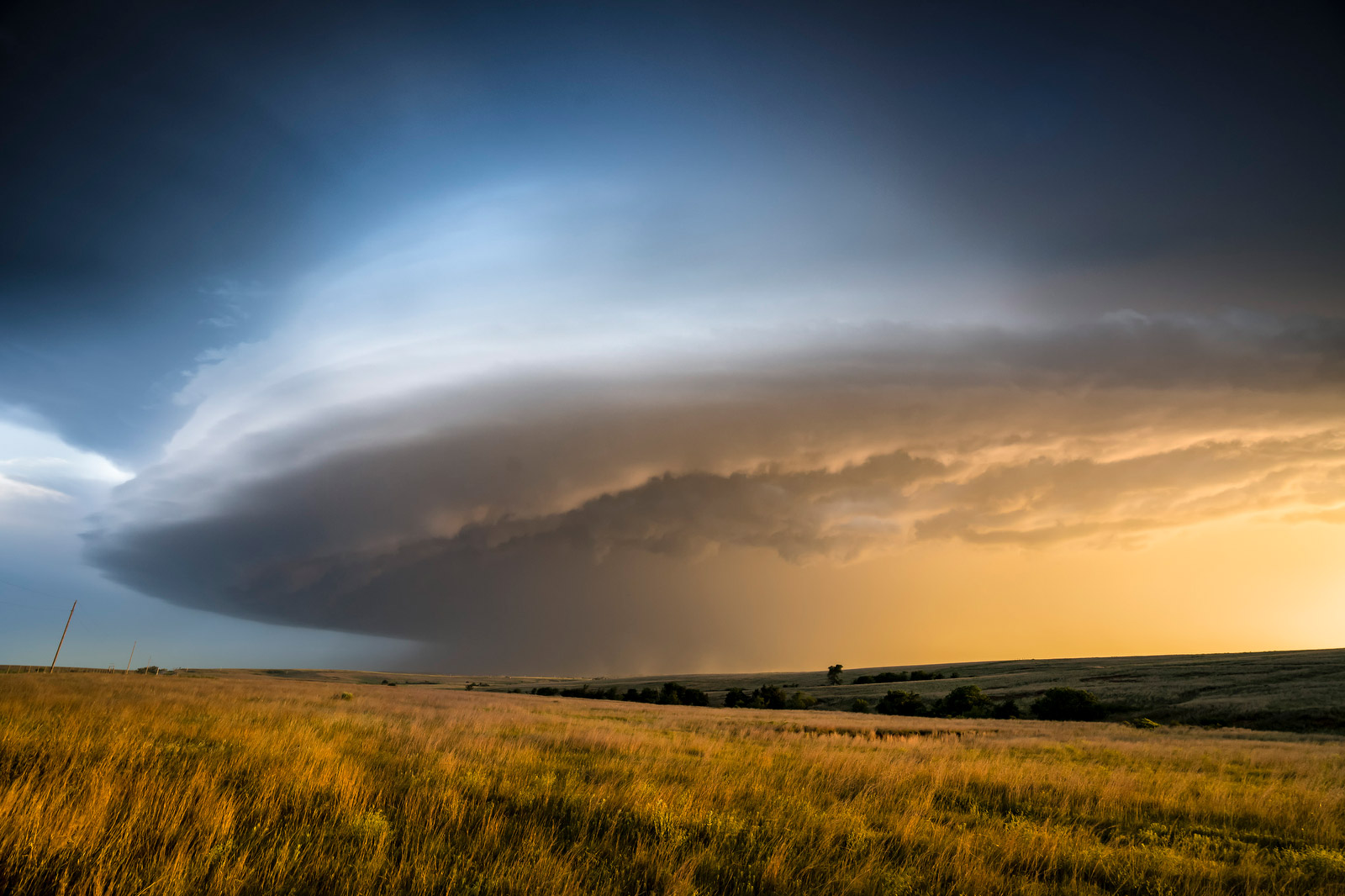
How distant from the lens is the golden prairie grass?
470 centimetres

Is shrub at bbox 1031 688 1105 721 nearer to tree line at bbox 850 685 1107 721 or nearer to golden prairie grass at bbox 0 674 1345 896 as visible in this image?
tree line at bbox 850 685 1107 721

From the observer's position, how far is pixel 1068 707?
49.7m

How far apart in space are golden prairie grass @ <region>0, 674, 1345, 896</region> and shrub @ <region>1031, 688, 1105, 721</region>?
40285mm

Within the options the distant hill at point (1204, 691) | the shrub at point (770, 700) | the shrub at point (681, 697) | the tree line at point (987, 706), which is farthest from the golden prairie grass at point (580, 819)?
the shrub at point (681, 697)

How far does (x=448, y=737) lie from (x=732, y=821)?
990 centimetres

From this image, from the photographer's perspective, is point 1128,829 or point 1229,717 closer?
point 1128,829

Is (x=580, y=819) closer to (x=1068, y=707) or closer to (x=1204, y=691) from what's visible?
(x=1068, y=707)

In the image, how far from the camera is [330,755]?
9453 mm

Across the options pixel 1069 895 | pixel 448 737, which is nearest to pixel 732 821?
pixel 1069 895

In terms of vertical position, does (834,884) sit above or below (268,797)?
below

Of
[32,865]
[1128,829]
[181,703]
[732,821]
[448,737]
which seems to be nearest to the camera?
[32,865]

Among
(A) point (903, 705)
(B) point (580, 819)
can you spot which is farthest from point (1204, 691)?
(B) point (580, 819)

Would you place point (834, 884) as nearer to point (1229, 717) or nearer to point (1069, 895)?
point (1069, 895)

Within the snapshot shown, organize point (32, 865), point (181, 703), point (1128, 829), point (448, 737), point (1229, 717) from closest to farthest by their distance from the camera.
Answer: point (32, 865) → point (1128, 829) → point (448, 737) → point (181, 703) → point (1229, 717)
